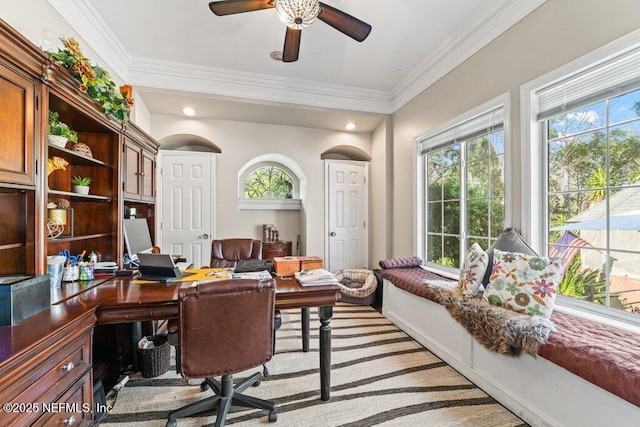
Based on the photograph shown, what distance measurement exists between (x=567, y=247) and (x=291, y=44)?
2.53 metres

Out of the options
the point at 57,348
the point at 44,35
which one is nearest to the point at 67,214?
the point at 44,35

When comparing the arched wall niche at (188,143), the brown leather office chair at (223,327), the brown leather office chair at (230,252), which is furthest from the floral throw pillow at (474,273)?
the arched wall niche at (188,143)

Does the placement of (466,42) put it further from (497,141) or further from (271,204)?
(271,204)

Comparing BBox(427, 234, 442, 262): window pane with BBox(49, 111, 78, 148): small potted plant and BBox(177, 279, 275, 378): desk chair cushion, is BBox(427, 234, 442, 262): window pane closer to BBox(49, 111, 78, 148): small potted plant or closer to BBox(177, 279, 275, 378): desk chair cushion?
BBox(177, 279, 275, 378): desk chair cushion

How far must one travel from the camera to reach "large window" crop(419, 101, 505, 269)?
272 cm

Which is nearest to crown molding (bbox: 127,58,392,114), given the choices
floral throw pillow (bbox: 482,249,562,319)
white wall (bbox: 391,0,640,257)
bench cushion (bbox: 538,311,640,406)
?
white wall (bbox: 391,0,640,257)

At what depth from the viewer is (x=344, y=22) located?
81.4 inches

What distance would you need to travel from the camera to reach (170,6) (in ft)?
8.06

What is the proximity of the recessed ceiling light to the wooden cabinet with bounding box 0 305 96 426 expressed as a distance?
3.11 meters

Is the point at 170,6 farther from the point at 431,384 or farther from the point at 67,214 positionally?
the point at 431,384

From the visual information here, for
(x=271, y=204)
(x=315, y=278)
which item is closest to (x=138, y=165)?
(x=315, y=278)

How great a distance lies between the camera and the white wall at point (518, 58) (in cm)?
180

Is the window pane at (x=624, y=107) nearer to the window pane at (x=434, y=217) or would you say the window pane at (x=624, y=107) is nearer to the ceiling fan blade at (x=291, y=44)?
the window pane at (x=434, y=217)

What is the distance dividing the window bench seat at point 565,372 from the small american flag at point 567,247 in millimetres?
449
